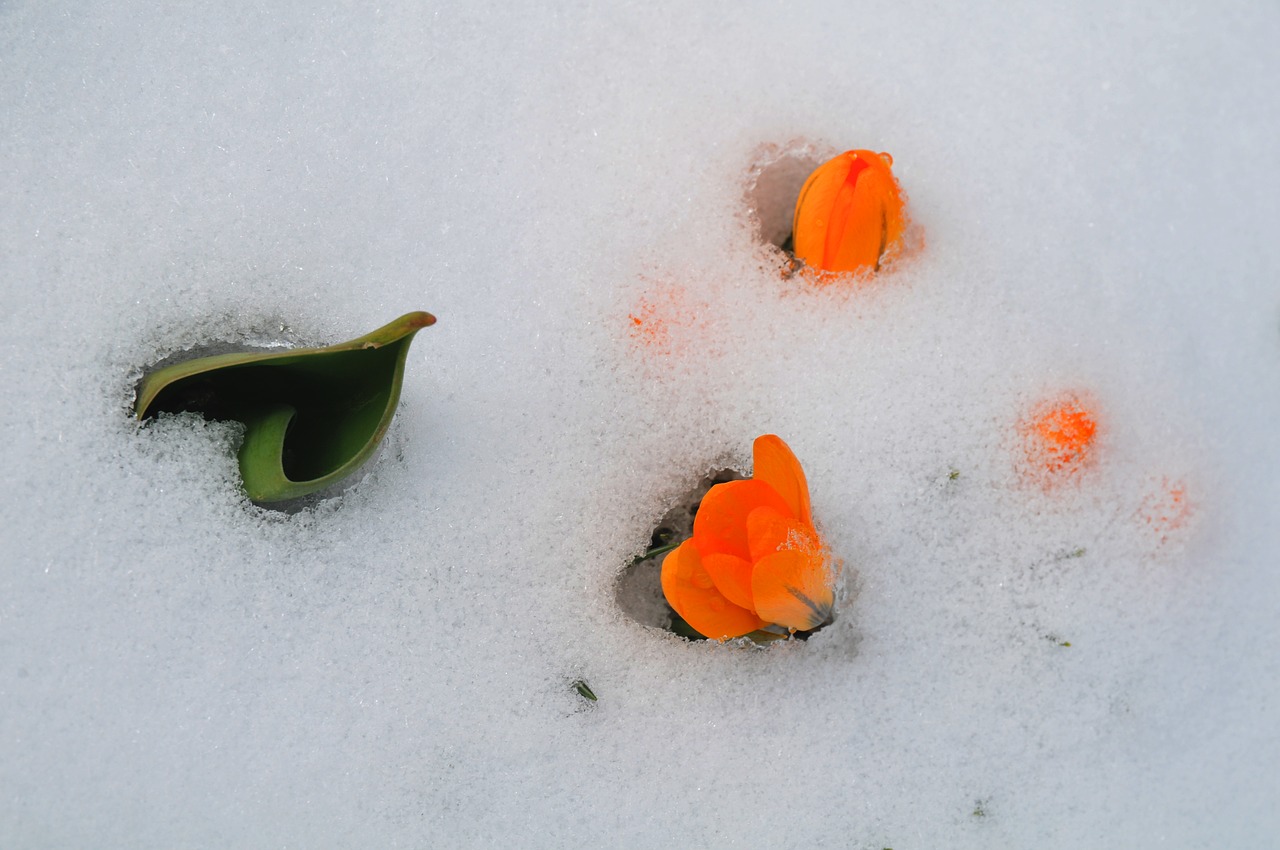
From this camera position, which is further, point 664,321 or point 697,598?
point 664,321

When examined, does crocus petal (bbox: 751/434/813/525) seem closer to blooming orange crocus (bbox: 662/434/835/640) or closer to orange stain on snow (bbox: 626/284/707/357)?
blooming orange crocus (bbox: 662/434/835/640)

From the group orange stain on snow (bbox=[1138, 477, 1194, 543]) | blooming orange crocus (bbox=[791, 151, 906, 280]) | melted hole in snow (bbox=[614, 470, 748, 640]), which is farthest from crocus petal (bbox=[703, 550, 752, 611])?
orange stain on snow (bbox=[1138, 477, 1194, 543])

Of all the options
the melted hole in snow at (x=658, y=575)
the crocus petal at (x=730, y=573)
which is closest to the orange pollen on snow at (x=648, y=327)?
the melted hole in snow at (x=658, y=575)

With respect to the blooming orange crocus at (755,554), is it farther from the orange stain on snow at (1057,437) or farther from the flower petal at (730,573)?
the orange stain on snow at (1057,437)

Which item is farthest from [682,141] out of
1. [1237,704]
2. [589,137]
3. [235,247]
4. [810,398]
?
[1237,704]

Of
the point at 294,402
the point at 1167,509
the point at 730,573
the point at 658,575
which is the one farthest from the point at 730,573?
the point at 1167,509

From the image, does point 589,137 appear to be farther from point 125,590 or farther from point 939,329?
point 125,590

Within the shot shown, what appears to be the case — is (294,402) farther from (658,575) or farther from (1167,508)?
(1167,508)
